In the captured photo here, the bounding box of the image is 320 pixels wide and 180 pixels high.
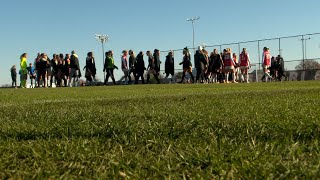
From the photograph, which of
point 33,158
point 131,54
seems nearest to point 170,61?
point 131,54

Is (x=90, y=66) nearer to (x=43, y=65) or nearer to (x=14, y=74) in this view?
(x=43, y=65)

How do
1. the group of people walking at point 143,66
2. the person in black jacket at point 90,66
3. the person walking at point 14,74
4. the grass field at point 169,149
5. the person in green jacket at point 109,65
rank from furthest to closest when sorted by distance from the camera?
the person walking at point 14,74 → the person in black jacket at point 90,66 → the person in green jacket at point 109,65 → the group of people walking at point 143,66 → the grass field at point 169,149

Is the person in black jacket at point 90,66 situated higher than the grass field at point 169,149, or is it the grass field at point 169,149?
the person in black jacket at point 90,66

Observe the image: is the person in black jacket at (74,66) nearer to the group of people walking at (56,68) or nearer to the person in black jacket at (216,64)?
the group of people walking at (56,68)

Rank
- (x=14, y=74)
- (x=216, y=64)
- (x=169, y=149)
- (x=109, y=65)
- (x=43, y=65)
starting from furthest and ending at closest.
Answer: (x=14, y=74), (x=43, y=65), (x=109, y=65), (x=216, y=64), (x=169, y=149)

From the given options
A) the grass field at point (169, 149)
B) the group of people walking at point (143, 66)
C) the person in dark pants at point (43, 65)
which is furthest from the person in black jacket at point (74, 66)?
the grass field at point (169, 149)

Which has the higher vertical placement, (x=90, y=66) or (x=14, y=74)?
(x=90, y=66)

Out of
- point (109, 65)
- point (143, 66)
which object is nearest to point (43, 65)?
point (109, 65)

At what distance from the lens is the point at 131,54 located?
1034 inches

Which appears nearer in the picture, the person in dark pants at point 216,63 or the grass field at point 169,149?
the grass field at point 169,149

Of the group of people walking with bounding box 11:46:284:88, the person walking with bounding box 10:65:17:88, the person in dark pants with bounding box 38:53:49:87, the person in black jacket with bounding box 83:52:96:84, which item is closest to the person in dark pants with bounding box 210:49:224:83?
the group of people walking with bounding box 11:46:284:88

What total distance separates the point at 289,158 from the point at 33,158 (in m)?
1.39

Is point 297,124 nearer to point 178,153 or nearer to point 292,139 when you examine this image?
point 292,139

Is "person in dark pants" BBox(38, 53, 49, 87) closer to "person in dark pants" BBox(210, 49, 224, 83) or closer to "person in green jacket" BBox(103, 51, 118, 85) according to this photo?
"person in green jacket" BBox(103, 51, 118, 85)
